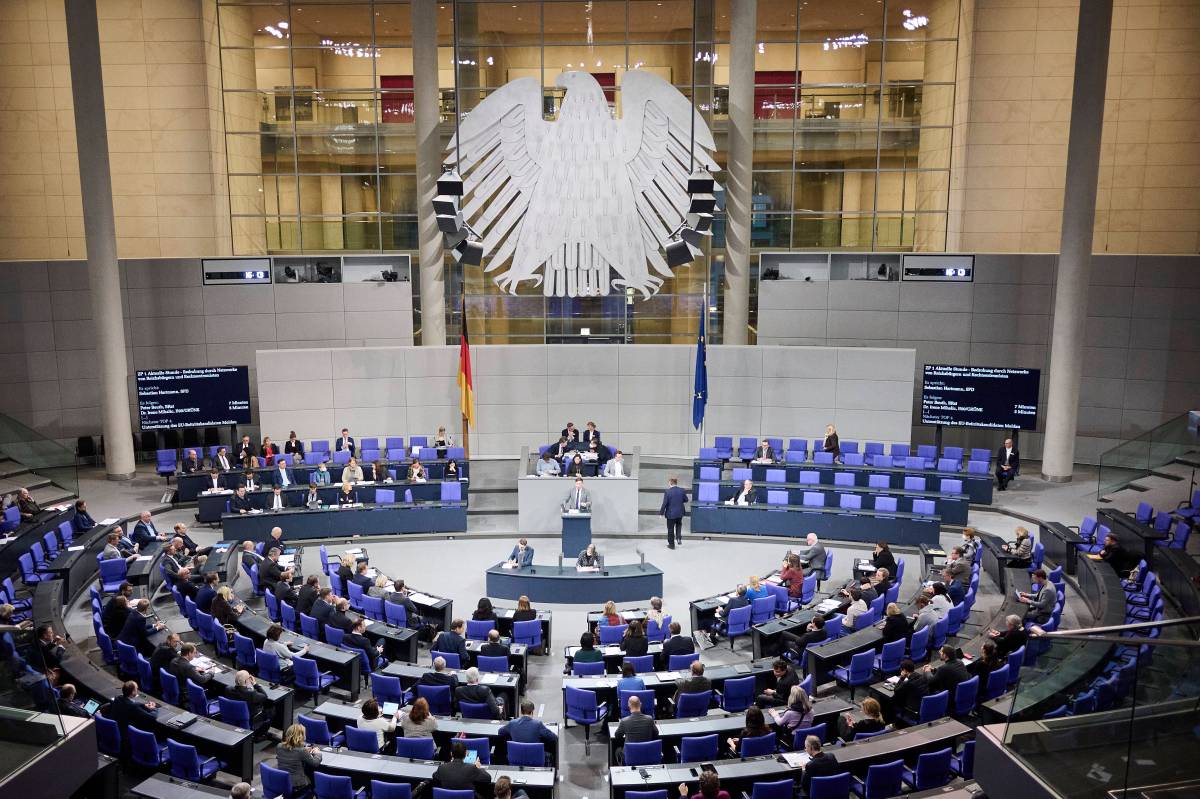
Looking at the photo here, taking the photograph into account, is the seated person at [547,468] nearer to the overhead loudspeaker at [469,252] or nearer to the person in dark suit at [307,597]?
the overhead loudspeaker at [469,252]

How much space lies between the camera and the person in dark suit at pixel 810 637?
1176cm

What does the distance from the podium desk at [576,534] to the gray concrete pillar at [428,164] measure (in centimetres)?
787

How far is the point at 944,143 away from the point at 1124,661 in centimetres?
2106

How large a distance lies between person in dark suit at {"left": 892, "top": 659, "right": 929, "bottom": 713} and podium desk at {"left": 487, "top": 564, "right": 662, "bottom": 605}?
5013 mm

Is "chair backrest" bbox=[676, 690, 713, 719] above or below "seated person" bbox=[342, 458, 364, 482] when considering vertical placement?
below

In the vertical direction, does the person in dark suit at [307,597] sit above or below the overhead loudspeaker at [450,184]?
below

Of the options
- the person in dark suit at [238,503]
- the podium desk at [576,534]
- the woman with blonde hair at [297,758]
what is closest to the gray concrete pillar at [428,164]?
the person in dark suit at [238,503]

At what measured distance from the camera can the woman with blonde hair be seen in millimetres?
8445

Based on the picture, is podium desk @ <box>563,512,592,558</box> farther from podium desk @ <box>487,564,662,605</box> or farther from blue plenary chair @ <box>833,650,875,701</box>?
blue plenary chair @ <box>833,650,875,701</box>

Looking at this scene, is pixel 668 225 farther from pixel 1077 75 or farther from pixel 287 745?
pixel 287 745

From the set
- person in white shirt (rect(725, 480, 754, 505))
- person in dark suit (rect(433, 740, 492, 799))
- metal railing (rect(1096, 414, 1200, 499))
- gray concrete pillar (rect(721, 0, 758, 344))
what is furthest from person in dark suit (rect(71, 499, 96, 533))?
metal railing (rect(1096, 414, 1200, 499))

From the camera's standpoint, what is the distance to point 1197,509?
49.6 ft

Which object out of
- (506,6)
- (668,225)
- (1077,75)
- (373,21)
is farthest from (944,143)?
(373,21)

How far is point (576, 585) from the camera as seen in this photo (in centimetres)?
1437
